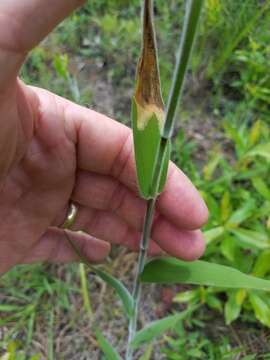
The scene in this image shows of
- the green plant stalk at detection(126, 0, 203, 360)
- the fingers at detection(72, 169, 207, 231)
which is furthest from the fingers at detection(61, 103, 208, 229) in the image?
the green plant stalk at detection(126, 0, 203, 360)

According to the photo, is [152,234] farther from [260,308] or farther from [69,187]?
[260,308]

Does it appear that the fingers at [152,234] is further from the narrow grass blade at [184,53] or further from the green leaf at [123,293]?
the narrow grass blade at [184,53]

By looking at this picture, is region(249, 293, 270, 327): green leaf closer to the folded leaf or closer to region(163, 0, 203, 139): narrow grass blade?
the folded leaf

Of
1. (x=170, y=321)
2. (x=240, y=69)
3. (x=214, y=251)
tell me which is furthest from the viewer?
(x=240, y=69)

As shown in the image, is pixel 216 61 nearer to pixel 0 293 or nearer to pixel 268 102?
pixel 268 102

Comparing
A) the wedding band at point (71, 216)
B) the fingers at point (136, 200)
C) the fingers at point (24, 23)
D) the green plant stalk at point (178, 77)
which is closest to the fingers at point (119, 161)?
the fingers at point (136, 200)

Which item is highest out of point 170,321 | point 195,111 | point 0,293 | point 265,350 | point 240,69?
point 240,69

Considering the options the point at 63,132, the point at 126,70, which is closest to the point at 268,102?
the point at 126,70
